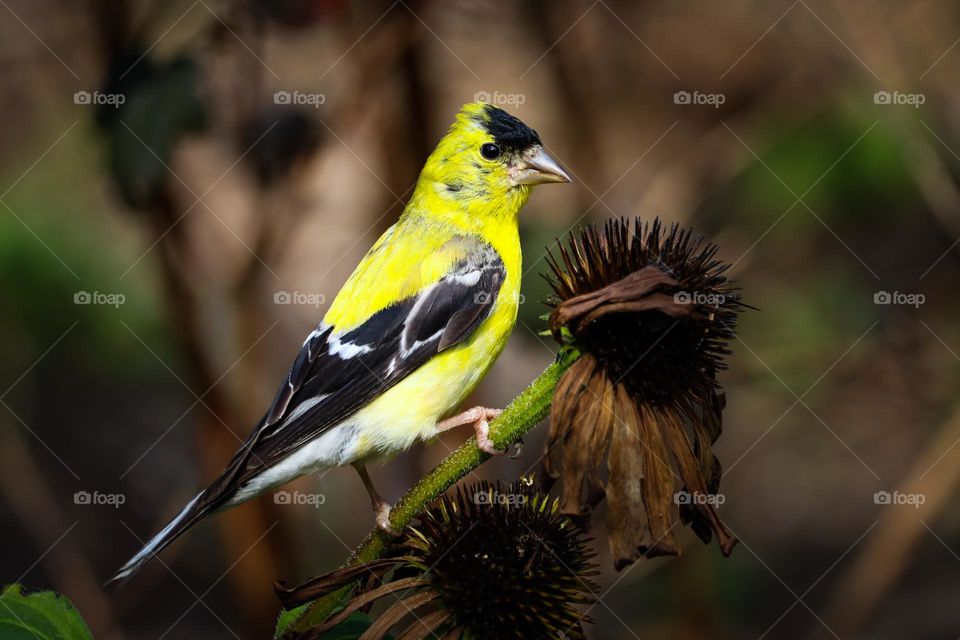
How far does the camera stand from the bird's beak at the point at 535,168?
2785mm

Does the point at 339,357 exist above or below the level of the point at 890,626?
above

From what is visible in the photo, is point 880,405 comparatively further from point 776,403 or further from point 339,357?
point 339,357

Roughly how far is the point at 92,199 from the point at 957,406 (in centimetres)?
417

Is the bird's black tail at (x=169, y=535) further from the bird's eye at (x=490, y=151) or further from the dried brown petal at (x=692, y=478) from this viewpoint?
the bird's eye at (x=490, y=151)

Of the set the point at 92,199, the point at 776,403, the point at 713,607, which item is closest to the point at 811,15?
the point at 776,403

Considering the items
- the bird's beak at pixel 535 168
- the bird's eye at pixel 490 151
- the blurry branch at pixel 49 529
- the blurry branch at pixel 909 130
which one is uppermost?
the blurry branch at pixel 909 130

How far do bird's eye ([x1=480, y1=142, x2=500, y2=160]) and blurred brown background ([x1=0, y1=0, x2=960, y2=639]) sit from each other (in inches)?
21.3

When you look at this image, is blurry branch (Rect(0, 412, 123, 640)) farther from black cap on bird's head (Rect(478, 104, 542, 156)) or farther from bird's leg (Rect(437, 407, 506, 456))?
black cap on bird's head (Rect(478, 104, 542, 156))

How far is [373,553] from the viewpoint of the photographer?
181 cm

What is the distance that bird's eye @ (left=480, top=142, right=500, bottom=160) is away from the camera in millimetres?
2895

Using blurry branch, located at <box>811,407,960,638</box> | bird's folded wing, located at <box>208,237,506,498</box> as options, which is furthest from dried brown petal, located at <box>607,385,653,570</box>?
blurry branch, located at <box>811,407,960,638</box>

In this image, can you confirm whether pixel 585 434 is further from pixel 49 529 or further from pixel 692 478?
pixel 49 529

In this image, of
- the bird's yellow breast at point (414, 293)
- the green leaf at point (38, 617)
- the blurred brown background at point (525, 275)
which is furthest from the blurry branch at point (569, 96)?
the green leaf at point (38, 617)

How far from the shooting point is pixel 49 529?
13.4ft
